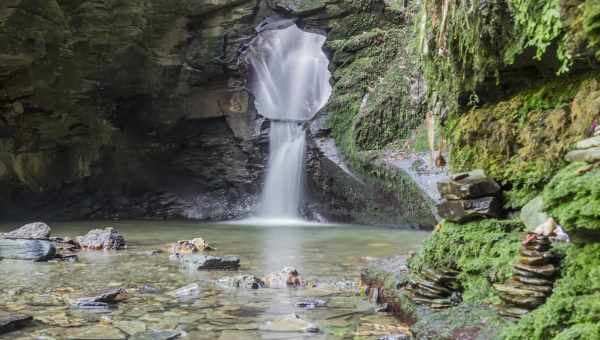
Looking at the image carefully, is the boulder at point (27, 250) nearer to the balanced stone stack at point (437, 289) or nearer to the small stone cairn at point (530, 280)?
the balanced stone stack at point (437, 289)

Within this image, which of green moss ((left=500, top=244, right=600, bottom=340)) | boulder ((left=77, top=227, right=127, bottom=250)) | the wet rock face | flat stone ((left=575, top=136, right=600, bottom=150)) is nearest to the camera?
green moss ((left=500, top=244, right=600, bottom=340))

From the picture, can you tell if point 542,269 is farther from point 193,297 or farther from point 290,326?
point 193,297

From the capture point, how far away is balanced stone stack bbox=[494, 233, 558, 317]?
9.55ft

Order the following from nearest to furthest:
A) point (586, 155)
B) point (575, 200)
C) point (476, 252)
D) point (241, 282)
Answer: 1. point (575, 200)
2. point (586, 155)
3. point (476, 252)
4. point (241, 282)

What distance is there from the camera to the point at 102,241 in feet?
28.4

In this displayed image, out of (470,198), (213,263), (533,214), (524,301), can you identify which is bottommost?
(213,263)

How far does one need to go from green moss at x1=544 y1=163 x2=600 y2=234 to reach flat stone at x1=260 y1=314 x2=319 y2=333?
195cm

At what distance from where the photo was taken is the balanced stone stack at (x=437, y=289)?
3789 mm

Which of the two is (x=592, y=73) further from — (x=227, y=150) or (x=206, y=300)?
(x=227, y=150)

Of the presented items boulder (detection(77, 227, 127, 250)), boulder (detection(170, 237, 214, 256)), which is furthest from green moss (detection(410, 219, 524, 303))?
boulder (detection(77, 227, 127, 250))

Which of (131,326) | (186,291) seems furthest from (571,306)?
(186,291)

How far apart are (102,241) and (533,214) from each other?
687 centimetres

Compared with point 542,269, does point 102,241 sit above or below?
below

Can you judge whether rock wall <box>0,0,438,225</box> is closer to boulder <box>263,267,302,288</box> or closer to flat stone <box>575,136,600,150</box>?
boulder <box>263,267,302,288</box>
